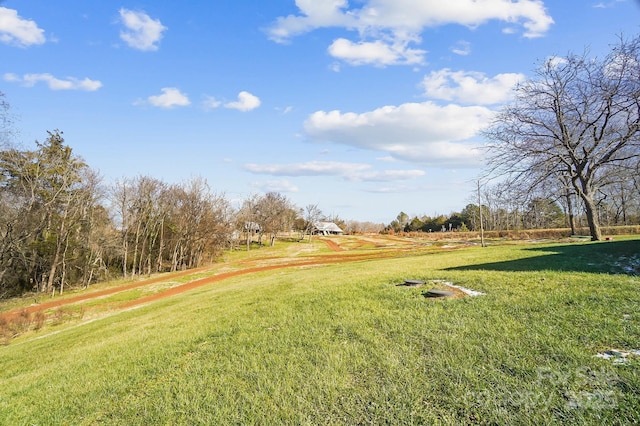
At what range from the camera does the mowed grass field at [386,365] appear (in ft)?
11.3

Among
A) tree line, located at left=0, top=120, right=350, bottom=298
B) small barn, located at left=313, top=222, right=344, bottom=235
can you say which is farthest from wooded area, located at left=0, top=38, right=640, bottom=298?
small barn, located at left=313, top=222, right=344, bottom=235

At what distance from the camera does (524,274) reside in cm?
834

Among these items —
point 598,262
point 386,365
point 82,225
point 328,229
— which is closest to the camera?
point 386,365

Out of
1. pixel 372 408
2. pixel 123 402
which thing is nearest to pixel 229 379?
pixel 123 402

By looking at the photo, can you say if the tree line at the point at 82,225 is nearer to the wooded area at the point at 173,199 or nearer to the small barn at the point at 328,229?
the wooded area at the point at 173,199

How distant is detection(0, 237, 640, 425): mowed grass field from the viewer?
→ 345cm

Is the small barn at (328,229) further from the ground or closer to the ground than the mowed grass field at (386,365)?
further from the ground

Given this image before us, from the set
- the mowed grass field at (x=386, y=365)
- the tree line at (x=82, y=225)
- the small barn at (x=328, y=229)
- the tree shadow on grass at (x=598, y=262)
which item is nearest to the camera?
the mowed grass field at (x=386, y=365)

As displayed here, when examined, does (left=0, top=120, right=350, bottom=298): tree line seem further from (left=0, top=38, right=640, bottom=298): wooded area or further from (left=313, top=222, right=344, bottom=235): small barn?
(left=313, top=222, right=344, bottom=235): small barn

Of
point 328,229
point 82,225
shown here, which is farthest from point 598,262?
point 328,229

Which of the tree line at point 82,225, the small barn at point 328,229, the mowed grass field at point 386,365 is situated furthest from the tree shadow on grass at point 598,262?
the small barn at point 328,229

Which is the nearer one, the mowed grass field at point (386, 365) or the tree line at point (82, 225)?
the mowed grass field at point (386, 365)

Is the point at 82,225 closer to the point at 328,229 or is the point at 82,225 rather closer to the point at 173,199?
the point at 173,199

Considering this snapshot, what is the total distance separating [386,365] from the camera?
446 centimetres
